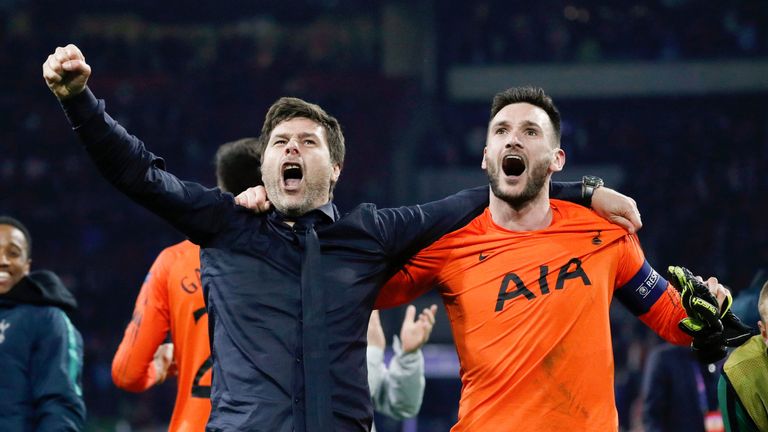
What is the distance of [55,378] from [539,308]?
2264mm

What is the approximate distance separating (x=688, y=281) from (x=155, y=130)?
1608 centimetres

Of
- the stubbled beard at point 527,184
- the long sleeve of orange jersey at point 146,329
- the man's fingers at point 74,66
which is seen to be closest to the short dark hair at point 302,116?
the stubbled beard at point 527,184

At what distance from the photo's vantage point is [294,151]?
140 inches

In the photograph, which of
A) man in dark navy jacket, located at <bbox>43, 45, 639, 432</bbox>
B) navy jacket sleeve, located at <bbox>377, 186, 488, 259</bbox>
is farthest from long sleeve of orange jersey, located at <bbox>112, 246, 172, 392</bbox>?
navy jacket sleeve, located at <bbox>377, 186, 488, 259</bbox>

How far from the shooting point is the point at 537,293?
357 cm

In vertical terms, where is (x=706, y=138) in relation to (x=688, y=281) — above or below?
below

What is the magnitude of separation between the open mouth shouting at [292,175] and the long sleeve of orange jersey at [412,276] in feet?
1.70

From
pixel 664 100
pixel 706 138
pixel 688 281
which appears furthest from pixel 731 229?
pixel 688 281

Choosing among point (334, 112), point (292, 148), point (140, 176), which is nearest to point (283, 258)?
point (292, 148)

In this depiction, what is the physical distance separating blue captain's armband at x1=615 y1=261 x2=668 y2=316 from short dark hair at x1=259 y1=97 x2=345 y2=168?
1.19 m

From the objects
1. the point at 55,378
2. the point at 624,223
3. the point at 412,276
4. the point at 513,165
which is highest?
the point at 513,165

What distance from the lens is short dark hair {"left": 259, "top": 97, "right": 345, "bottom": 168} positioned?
12.0 feet

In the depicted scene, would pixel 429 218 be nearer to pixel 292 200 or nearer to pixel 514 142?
pixel 514 142

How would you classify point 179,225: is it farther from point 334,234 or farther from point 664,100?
point 664,100
